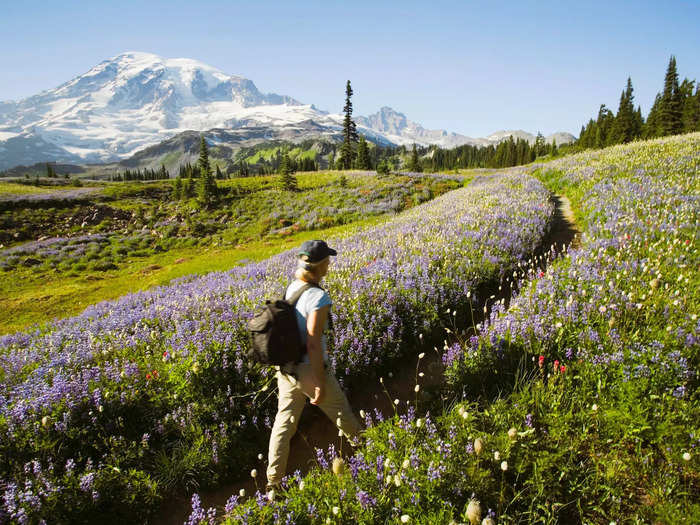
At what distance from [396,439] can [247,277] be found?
7.29 meters

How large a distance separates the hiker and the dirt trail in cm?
39

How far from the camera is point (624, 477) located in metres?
3.14

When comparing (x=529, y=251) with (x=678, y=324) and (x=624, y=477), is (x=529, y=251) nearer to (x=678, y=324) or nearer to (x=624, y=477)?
(x=678, y=324)

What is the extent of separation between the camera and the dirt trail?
168 inches

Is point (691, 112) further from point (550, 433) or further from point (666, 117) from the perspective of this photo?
point (550, 433)

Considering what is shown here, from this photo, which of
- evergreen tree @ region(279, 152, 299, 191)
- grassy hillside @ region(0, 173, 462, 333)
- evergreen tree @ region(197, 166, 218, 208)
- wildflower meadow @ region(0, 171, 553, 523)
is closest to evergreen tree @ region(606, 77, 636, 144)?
grassy hillside @ region(0, 173, 462, 333)

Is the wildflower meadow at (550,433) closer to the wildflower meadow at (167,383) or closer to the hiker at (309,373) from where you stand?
the hiker at (309,373)

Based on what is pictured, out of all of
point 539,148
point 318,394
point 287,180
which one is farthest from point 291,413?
point 539,148

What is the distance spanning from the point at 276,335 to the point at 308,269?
0.87 meters

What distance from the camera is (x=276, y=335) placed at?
363 cm

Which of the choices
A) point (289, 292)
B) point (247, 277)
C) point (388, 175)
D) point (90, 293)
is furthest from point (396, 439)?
point (388, 175)

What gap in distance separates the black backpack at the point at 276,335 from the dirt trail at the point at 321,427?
4.73 feet

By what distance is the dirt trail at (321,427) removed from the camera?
→ 4.27 m

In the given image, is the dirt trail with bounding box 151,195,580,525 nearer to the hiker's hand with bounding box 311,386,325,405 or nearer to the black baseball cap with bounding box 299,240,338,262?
the hiker's hand with bounding box 311,386,325,405
